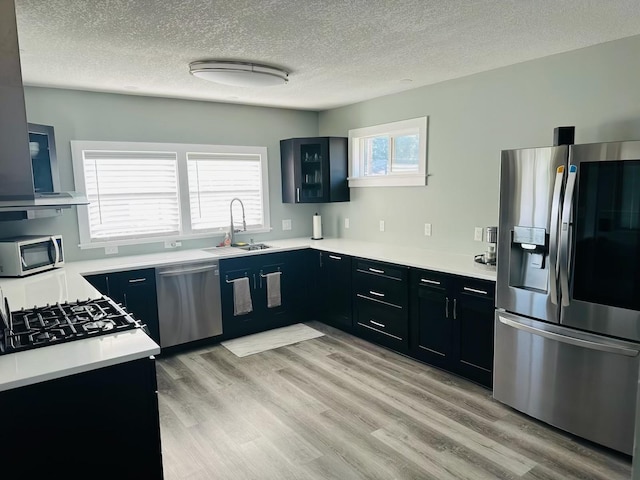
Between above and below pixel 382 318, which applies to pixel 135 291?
above

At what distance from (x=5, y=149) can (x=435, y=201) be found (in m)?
3.38

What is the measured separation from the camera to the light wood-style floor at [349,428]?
239 centimetres

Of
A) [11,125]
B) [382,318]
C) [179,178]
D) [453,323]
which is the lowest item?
[382,318]

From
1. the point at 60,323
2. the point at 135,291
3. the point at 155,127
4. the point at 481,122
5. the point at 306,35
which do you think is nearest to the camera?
the point at 60,323

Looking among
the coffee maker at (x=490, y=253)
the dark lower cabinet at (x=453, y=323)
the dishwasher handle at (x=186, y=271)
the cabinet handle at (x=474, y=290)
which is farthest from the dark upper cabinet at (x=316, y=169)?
the cabinet handle at (x=474, y=290)

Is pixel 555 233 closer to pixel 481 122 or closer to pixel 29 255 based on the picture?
pixel 481 122

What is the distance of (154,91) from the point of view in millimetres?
4082

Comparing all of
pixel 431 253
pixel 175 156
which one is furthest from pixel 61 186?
pixel 431 253

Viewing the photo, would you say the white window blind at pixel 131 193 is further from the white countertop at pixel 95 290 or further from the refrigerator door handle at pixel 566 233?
the refrigerator door handle at pixel 566 233

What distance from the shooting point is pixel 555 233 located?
2512 mm

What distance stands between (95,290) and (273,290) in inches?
81.4

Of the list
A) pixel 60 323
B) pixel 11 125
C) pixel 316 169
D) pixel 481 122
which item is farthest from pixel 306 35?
pixel 316 169

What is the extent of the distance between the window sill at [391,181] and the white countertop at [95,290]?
651 mm

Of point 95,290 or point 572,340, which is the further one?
point 95,290
